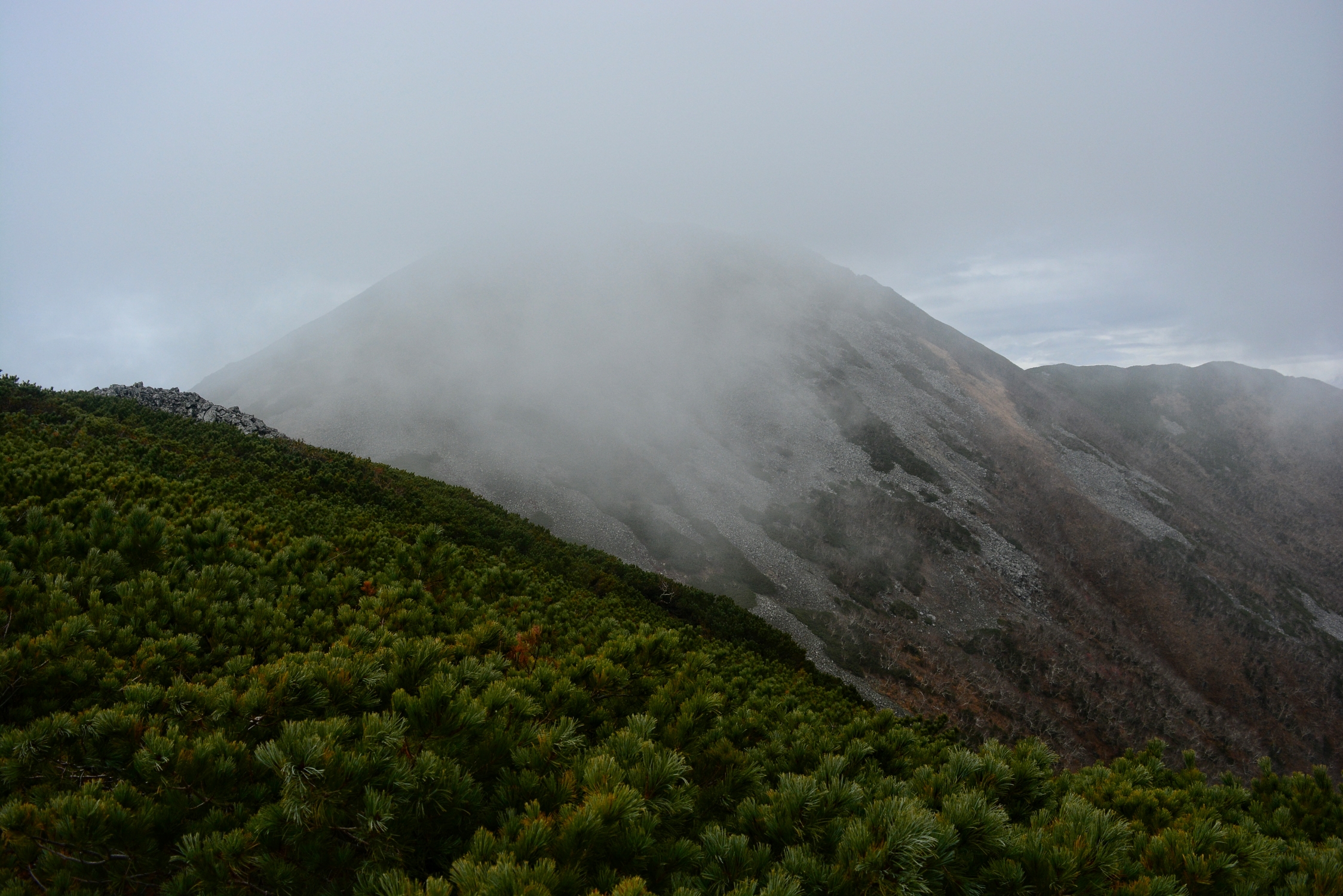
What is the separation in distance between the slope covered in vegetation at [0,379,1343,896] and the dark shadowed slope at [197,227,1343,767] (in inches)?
1128

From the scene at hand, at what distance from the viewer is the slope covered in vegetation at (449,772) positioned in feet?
10.0

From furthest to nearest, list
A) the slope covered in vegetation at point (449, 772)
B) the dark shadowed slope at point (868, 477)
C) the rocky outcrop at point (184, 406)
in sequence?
the dark shadowed slope at point (868, 477)
the rocky outcrop at point (184, 406)
the slope covered in vegetation at point (449, 772)

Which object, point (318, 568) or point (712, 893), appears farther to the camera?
point (318, 568)

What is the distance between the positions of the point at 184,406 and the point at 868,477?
175ft

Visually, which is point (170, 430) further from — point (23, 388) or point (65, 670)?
point (65, 670)

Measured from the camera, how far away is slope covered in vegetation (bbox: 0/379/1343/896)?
10.0 ft

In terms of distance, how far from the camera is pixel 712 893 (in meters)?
3.14

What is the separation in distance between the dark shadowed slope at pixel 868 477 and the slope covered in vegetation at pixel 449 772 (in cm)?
2866

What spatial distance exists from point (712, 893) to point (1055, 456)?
84451mm

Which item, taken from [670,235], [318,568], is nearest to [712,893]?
[318,568]

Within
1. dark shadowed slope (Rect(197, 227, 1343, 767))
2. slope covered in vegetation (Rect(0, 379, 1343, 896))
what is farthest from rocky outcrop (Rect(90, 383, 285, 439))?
slope covered in vegetation (Rect(0, 379, 1343, 896))

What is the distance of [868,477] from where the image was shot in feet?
188

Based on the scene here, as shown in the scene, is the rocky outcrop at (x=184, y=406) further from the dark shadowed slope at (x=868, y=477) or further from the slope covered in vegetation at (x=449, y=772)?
the slope covered in vegetation at (x=449, y=772)

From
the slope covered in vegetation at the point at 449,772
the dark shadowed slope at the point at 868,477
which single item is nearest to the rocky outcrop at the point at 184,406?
the dark shadowed slope at the point at 868,477
